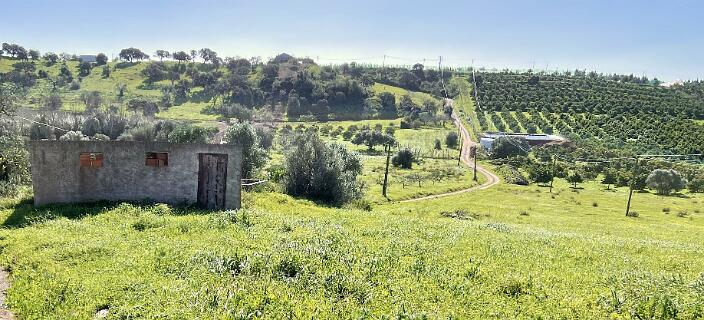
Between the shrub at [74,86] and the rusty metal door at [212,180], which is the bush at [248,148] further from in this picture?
the shrub at [74,86]

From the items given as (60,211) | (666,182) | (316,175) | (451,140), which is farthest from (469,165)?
(60,211)

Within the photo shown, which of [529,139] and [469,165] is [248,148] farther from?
[529,139]

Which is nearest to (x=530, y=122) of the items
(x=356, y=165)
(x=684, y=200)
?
(x=684, y=200)

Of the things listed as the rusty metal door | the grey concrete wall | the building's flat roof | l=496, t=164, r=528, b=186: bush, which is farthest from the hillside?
the grey concrete wall

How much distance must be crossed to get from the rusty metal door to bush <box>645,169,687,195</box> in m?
86.1

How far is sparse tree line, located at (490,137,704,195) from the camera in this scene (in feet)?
288

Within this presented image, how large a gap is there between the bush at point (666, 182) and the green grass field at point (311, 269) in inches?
2838

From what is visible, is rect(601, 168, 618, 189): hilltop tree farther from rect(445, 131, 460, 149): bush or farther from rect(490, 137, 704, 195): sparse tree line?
rect(445, 131, 460, 149): bush

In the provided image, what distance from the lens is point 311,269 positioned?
49.3 feet

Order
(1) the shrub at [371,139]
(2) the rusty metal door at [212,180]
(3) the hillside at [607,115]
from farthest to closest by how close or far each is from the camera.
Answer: (3) the hillside at [607,115], (1) the shrub at [371,139], (2) the rusty metal door at [212,180]

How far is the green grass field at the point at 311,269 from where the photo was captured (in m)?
12.5

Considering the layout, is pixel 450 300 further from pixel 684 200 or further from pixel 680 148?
pixel 680 148

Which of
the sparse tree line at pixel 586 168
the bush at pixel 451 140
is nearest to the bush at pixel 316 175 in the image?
the sparse tree line at pixel 586 168

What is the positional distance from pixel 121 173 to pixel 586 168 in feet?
338
